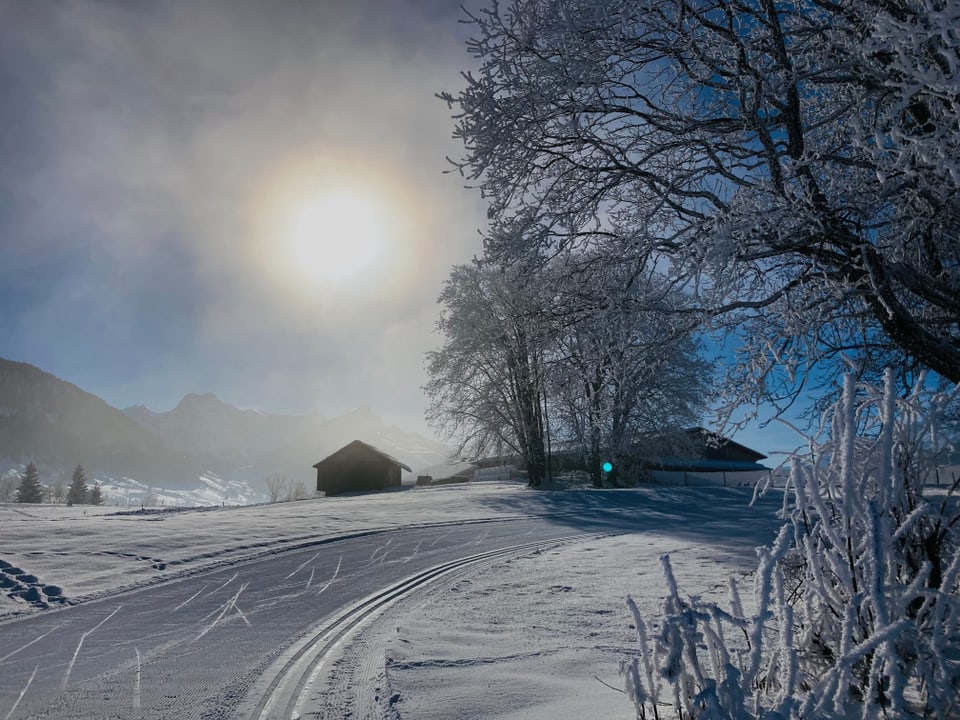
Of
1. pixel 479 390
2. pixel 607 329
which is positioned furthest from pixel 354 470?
pixel 607 329

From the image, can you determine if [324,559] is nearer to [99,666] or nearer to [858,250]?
[99,666]

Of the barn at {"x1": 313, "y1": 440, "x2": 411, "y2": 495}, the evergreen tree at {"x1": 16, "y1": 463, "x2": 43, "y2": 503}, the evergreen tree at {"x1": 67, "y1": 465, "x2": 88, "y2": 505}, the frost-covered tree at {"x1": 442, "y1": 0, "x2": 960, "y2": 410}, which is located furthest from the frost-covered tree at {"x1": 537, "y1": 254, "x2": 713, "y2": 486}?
the evergreen tree at {"x1": 67, "y1": 465, "x2": 88, "y2": 505}

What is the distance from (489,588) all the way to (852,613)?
5816 mm

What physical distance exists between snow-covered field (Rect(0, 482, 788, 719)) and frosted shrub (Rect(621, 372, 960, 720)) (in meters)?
0.78

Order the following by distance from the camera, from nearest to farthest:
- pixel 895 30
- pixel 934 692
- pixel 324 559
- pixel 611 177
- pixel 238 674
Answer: pixel 934 692, pixel 895 30, pixel 238 674, pixel 611 177, pixel 324 559

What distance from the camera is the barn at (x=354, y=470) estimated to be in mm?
41688

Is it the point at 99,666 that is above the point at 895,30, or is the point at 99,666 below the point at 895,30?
below

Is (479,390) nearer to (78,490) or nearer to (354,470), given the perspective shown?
(354,470)

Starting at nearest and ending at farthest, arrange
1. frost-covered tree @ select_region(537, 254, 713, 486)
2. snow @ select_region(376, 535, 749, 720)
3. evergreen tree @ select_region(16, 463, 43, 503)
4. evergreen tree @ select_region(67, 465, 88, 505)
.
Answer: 1. snow @ select_region(376, 535, 749, 720)
2. frost-covered tree @ select_region(537, 254, 713, 486)
3. evergreen tree @ select_region(16, 463, 43, 503)
4. evergreen tree @ select_region(67, 465, 88, 505)

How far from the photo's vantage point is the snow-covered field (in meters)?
3.65

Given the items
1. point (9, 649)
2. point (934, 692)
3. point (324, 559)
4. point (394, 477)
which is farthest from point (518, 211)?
point (394, 477)

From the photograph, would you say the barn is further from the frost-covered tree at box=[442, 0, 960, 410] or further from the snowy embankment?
the frost-covered tree at box=[442, 0, 960, 410]

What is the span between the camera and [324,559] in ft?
32.6

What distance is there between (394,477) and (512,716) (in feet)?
137
